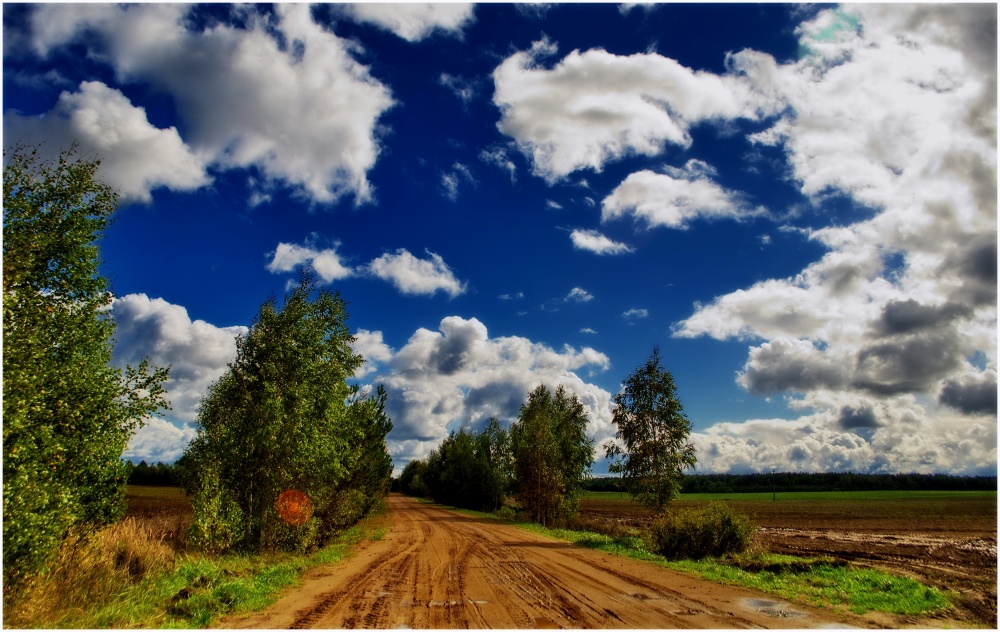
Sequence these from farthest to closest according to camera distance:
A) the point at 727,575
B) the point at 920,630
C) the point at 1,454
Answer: the point at 727,575
the point at 920,630
the point at 1,454

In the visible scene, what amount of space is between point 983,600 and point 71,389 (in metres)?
19.8

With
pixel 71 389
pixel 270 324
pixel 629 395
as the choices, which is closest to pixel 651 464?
pixel 629 395

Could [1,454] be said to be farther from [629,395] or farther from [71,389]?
[629,395]

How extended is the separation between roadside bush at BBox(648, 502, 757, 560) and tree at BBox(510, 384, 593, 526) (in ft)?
64.8

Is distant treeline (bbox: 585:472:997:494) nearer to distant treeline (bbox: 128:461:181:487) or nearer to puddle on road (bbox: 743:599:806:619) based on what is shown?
distant treeline (bbox: 128:461:181:487)

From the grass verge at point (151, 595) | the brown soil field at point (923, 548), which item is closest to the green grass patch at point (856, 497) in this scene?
the brown soil field at point (923, 548)

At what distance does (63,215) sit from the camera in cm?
1022

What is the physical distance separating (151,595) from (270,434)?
747 centimetres

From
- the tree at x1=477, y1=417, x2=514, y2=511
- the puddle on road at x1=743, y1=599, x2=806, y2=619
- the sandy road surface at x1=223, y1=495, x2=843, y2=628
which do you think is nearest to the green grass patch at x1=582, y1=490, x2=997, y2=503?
the tree at x1=477, y1=417, x2=514, y2=511

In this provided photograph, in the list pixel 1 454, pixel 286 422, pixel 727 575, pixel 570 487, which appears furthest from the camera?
pixel 570 487

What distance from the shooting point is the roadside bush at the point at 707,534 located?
66.7 ft

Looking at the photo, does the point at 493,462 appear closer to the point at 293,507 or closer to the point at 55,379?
the point at 293,507

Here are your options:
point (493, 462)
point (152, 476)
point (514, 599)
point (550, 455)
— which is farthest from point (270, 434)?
point (152, 476)

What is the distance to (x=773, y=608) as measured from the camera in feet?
37.3
